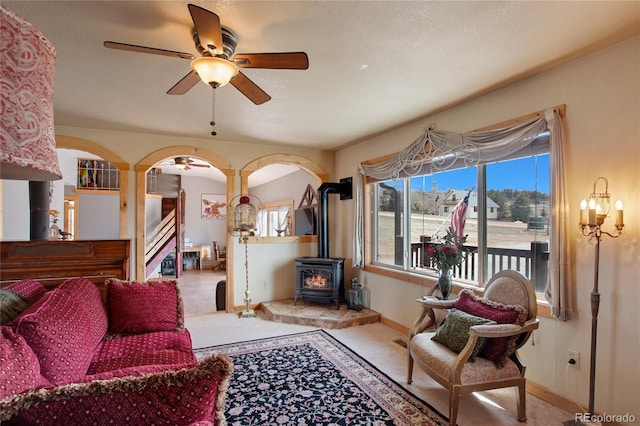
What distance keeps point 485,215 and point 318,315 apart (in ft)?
8.31

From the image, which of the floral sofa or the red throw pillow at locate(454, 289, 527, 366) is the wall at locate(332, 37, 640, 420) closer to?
the red throw pillow at locate(454, 289, 527, 366)

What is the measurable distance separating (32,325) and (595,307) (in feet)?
10.6

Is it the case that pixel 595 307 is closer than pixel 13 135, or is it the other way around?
pixel 13 135

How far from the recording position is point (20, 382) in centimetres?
110

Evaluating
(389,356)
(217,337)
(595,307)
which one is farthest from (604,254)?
(217,337)

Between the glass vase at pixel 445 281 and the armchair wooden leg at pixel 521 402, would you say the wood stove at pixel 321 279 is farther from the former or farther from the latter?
the armchair wooden leg at pixel 521 402

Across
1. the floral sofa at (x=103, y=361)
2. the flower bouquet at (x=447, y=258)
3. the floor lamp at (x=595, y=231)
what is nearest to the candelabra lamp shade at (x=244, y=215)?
the floral sofa at (x=103, y=361)

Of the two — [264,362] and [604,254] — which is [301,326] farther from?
[604,254]

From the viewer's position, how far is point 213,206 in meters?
11.2

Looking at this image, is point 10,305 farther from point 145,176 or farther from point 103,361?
point 145,176

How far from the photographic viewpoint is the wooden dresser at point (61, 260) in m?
3.24

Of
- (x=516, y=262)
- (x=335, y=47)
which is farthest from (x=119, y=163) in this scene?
(x=516, y=262)

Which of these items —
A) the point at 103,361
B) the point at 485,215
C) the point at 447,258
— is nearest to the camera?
the point at 103,361

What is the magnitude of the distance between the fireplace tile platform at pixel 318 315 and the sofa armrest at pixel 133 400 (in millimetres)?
3447
